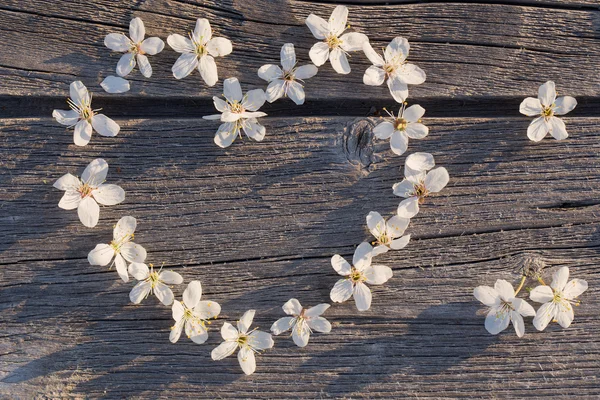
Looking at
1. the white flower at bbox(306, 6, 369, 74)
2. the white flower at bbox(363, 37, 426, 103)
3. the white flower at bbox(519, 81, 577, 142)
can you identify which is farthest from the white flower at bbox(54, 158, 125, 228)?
the white flower at bbox(519, 81, 577, 142)

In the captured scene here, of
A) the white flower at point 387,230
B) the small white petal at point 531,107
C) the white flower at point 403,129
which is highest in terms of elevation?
the small white petal at point 531,107

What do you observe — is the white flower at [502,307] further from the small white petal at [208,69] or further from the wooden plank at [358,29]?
the small white petal at [208,69]

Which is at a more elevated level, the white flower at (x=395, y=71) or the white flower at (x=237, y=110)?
the white flower at (x=395, y=71)

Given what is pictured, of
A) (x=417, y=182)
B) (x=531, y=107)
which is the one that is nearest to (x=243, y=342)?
(x=417, y=182)

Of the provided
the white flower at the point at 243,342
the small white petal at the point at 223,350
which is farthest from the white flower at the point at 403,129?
the small white petal at the point at 223,350

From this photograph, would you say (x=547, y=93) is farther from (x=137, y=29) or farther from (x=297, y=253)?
(x=137, y=29)

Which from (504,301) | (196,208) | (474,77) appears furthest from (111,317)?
(474,77)

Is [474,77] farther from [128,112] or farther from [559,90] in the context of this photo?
[128,112]
